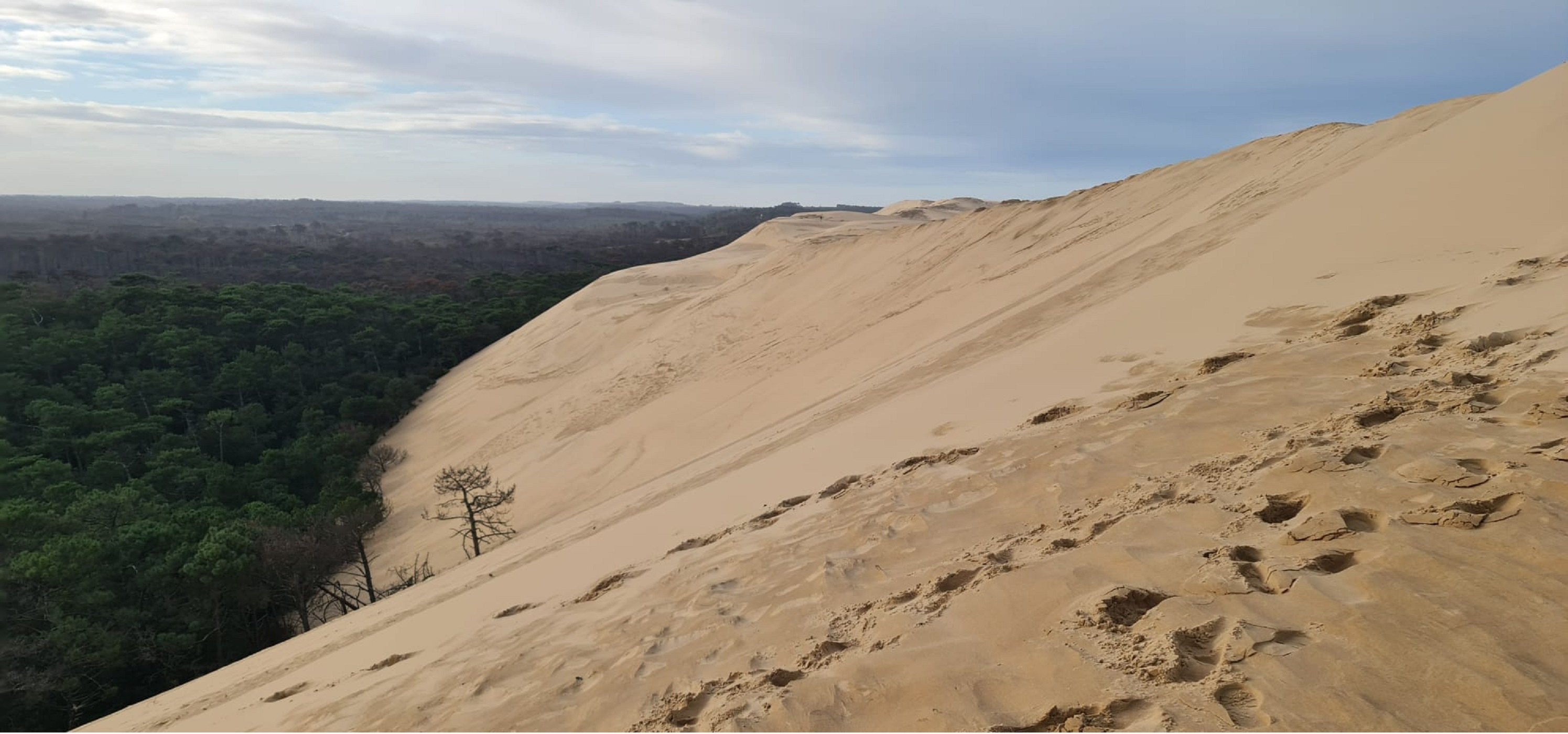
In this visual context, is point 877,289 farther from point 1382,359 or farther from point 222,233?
point 222,233

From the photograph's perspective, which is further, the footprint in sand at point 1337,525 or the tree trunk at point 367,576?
the tree trunk at point 367,576

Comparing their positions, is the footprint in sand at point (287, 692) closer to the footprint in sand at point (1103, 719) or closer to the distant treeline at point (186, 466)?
the footprint in sand at point (1103, 719)

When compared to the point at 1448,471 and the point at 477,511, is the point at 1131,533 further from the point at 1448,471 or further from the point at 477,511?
the point at 477,511

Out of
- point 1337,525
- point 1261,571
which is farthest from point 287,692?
point 1337,525

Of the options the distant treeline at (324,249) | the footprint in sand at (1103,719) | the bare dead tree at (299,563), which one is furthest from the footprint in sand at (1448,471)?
the distant treeline at (324,249)

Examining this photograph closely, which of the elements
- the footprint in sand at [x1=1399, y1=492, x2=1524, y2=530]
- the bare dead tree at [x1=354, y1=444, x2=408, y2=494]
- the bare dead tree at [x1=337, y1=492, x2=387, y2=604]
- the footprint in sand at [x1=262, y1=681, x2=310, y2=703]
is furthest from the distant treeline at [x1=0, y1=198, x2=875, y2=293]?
the footprint in sand at [x1=1399, y1=492, x2=1524, y2=530]

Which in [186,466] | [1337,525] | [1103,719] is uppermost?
[1337,525]
